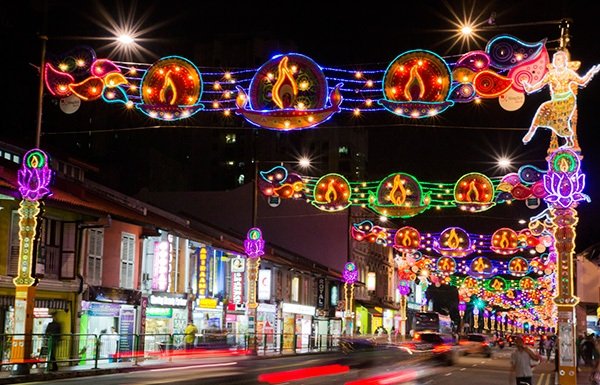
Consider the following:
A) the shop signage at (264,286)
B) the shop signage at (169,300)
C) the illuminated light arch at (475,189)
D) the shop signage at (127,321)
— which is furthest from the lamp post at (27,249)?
the shop signage at (264,286)

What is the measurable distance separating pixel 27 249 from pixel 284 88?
1030 centimetres

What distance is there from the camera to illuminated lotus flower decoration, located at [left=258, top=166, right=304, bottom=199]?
110ft

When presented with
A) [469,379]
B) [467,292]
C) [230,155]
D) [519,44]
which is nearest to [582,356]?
[469,379]

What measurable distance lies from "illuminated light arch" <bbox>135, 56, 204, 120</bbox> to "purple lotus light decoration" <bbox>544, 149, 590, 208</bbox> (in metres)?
8.65

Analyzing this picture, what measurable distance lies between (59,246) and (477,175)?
16402mm

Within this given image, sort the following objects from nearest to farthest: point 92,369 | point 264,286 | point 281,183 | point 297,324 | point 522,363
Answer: point 522,363 < point 92,369 < point 281,183 < point 264,286 < point 297,324

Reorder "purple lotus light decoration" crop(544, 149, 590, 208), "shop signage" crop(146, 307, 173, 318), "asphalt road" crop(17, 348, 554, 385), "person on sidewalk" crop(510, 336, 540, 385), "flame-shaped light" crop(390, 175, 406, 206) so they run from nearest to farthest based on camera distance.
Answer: "asphalt road" crop(17, 348, 554, 385), "person on sidewalk" crop(510, 336, 540, 385), "purple lotus light decoration" crop(544, 149, 590, 208), "flame-shaped light" crop(390, 175, 406, 206), "shop signage" crop(146, 307, 173, 318)

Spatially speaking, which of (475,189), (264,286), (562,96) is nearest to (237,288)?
(264,286)

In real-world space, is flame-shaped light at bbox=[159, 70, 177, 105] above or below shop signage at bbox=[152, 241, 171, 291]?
above

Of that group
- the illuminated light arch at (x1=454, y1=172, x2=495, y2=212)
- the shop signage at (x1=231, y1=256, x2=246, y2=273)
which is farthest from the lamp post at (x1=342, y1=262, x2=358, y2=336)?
the illuminated light arch at (x1=454, y1=172, x2=495, y2=212)

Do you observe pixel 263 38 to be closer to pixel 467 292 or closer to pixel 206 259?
pixel 467 292

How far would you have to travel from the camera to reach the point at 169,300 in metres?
38.8

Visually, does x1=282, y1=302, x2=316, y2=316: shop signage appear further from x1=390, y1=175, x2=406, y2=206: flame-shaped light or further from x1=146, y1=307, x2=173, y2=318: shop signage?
x1=390, y1=175, x2=406, y2=206: flame-shaped light

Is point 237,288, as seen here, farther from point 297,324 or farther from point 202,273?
point 297,324
